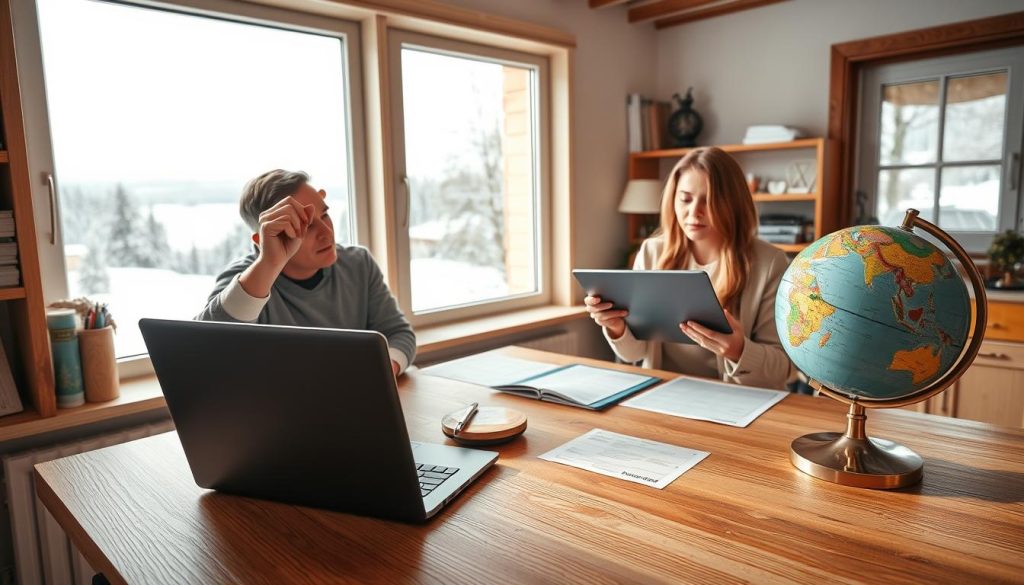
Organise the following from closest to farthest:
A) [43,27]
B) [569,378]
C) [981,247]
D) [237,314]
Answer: [237,314] → [569,378] → [43,27] → [981,247]

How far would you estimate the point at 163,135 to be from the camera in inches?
89.0

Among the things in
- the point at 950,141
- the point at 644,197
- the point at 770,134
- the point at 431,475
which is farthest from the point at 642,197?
the point at 431,475

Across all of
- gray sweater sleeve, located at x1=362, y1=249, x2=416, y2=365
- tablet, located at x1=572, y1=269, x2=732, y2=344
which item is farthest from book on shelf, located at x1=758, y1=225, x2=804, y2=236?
gray sweater sleeve, located at x1=362, y1=249, x2=416, y2=365

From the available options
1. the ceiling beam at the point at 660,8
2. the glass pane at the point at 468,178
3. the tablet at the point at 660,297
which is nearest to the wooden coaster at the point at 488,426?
the tablet at the point at 660,297

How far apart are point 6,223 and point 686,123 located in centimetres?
304

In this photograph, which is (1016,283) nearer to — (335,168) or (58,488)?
(335,168)

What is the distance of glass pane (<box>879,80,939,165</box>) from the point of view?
322 centimetres

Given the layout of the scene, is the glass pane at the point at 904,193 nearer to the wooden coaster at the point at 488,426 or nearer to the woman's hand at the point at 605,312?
the woman's hand at the point at 605,312

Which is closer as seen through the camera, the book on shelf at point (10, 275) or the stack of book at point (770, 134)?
the book on shelf at point (10, 275)

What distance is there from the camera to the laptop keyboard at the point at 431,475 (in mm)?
1024

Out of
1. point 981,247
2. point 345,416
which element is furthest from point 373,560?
point 981,247

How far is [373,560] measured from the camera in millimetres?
851

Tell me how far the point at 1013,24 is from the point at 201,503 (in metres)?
3.41

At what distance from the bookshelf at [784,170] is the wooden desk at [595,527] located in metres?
2.21
